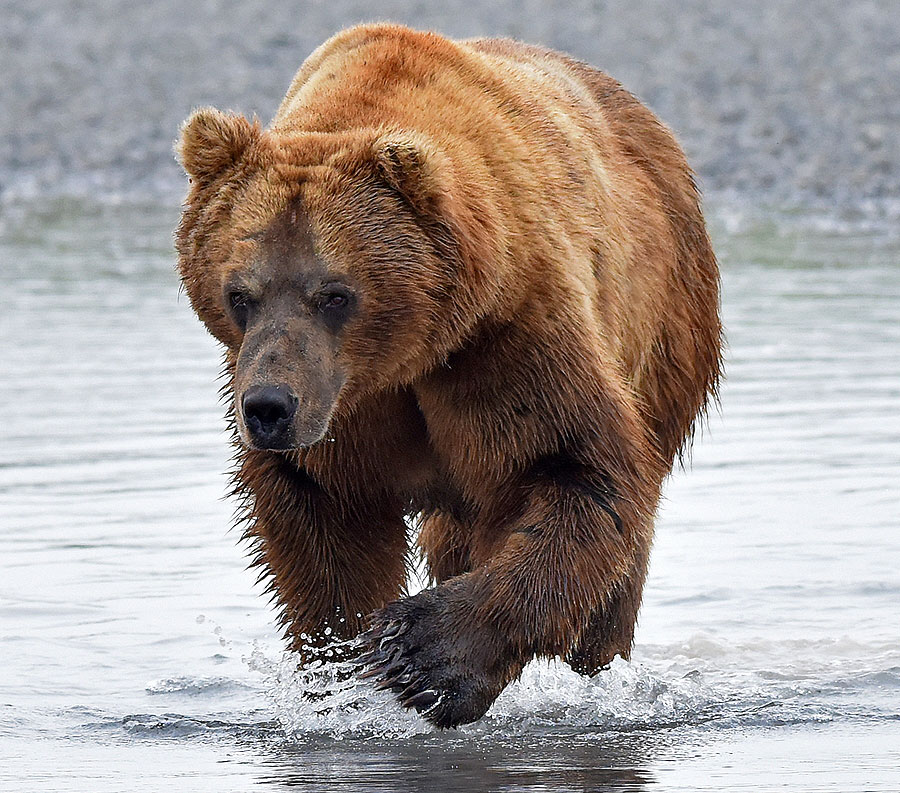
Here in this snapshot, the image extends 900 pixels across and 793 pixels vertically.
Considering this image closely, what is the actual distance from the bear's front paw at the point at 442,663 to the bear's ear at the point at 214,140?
1.15 metres

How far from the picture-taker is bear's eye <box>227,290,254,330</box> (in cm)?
438

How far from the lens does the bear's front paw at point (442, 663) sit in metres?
4.64

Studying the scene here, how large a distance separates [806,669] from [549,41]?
19349 mm

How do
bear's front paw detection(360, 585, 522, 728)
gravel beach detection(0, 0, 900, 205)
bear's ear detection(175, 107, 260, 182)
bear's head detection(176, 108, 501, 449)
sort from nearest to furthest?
1. bear's head detection(176, 108, 501, 449)
2. bear's ear detection(175, 107, 260, 182)
3. bear's front paw detection(360, 585, 522, 728)
4. gravel beach detection(0, 0, 900, 205)

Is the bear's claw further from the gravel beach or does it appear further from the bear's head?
the gravel beach

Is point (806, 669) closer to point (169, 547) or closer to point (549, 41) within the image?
point (169, 547)

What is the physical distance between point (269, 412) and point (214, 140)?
0.72 meters

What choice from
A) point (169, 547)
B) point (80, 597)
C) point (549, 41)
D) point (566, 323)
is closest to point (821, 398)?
point (169, 547)

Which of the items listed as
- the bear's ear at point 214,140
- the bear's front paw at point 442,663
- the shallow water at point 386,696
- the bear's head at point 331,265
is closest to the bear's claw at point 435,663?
the bear's front paw at point 442,663

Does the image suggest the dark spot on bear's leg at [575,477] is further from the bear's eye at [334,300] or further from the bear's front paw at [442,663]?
the bear's eye at [334,300]

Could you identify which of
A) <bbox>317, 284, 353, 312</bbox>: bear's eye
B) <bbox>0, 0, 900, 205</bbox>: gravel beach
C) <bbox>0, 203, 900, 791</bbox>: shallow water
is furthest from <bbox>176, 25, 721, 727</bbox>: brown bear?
<bbox>0, 0, 900, 205</bbox>: gravel beach

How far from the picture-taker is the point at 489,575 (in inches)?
184

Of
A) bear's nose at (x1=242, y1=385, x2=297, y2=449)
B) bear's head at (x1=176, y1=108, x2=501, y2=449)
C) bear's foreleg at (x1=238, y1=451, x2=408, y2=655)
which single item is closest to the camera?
bear's nose at (x1=242, y1=385, x2=297, y2=449)

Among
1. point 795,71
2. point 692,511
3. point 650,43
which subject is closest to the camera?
point 692,511
